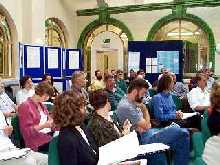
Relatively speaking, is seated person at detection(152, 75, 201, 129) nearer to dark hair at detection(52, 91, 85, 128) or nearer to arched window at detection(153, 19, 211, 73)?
dark hair at detection(52, 91, 85, 128)

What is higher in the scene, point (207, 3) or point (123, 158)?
point (207, 3)

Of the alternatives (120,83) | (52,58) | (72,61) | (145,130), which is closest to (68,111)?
(145,130)

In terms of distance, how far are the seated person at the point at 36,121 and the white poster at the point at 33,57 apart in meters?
5.91

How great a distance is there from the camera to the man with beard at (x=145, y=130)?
4527 millimetres

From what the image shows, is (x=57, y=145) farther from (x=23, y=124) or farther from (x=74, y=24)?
(x=74, y=24)

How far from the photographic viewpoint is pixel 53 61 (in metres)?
11.4

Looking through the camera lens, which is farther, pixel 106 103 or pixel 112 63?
pixel 112 63

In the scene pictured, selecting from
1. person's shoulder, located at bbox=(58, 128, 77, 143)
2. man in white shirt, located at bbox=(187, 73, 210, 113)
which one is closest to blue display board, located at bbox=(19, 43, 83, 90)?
man in white shirt, located at bbox=(187, 73, 210, 113)

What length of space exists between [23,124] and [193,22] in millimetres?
9712

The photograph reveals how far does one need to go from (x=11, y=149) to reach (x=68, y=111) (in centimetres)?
121

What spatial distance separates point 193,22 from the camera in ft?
42.8

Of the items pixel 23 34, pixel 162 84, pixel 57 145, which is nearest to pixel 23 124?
pixel 57 145

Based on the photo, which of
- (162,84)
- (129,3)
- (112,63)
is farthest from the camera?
(112,63)

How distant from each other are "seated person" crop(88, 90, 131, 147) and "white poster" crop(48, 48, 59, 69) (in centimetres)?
755
